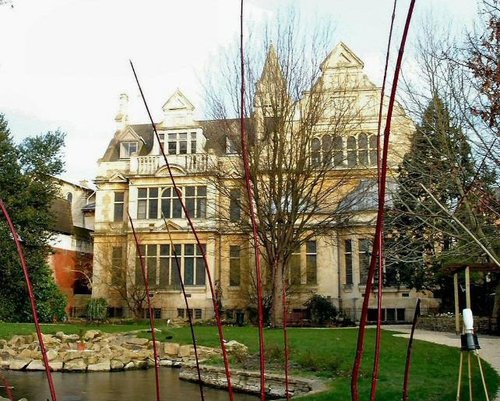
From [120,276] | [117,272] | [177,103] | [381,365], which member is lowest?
[381,365]

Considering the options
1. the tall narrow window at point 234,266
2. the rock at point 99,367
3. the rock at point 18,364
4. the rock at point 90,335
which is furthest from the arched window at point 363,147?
the rock at point 18,364

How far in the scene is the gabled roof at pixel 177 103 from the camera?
31109 mm

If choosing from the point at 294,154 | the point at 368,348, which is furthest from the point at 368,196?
the point at 368,348

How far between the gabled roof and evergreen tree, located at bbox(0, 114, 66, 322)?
6.86 m

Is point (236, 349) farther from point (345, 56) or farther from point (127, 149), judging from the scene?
point (127, 149)

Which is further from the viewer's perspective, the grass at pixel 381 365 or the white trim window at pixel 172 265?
the white trim window at pixel 172 265

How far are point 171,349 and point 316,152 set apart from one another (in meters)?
9.89

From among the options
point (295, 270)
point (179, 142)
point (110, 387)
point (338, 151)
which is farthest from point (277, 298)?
point (179, 142)

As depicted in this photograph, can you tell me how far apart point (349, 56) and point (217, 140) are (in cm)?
1167

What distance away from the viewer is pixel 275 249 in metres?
20.5

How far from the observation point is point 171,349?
1408cm

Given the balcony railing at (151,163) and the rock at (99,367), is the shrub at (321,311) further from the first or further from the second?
the rock at (99,367)

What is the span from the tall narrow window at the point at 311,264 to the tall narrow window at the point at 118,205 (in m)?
11.0

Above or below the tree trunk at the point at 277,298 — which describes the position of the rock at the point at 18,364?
below
